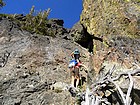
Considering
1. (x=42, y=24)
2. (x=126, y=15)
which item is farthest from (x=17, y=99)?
A: (x=42, y=24)

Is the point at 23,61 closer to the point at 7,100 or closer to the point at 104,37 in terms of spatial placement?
the point at 7,100

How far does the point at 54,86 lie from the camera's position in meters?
16.1

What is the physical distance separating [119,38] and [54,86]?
403 cm

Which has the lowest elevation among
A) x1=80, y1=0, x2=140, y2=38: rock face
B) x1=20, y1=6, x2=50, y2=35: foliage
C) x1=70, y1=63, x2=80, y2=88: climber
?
x1=70, y1=63, x2=80, y2=88: climber

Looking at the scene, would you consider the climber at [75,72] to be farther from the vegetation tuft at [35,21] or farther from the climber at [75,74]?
the vegetation tuft at [35,21]

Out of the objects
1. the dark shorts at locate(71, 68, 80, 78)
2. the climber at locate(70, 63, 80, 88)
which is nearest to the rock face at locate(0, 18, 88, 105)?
the climber at locate(70, 63, 80, 88)

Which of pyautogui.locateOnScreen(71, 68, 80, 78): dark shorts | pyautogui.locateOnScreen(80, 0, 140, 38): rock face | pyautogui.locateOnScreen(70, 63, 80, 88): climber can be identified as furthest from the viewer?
pyautogui.locateOnScreen(71, 68, 80, 78): dark shorts

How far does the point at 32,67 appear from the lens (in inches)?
701

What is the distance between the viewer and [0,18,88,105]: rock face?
1507cm

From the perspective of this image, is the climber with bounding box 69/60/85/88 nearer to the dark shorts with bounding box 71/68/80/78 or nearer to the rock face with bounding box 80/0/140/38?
the dark shorts with bounding box 71/68/80/78

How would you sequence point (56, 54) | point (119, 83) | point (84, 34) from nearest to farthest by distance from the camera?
point (119, 83) → point (56, 54) → point (84, 34)

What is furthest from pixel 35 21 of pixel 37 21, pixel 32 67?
pixel 32 67

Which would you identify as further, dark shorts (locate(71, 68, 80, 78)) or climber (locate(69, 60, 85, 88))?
dark shorts (locate(71, 68, 80, 78))

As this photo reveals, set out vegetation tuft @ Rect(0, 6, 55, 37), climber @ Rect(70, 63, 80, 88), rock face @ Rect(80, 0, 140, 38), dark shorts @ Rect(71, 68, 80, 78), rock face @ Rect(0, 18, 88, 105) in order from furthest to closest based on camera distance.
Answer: vegetation tuft @ Rect(0, 6, 55, 37) → dark shorts @ Rect(71, 68, 80, 78) → climber @ Rect(70, 63, 80, 88) → rock face @ Rect(80, 0, 140, 38) → rock face @ Rect(0, 18, 88, 105)
